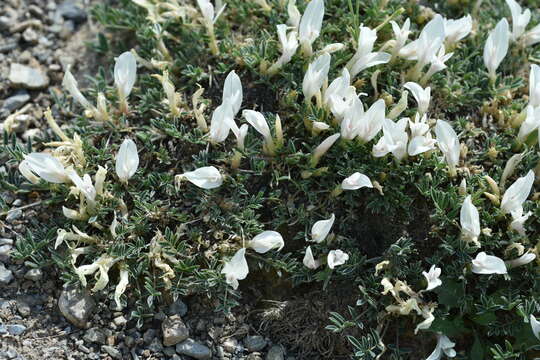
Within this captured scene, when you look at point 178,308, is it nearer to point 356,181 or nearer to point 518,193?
point 356,181

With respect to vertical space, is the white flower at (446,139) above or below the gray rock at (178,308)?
above

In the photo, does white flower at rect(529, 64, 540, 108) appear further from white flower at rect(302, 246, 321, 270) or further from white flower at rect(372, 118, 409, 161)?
white flower at rect(302, 246, 321, 270)

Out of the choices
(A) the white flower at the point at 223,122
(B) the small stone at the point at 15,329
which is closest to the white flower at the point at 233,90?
(A) the white flower at the point at 223,122

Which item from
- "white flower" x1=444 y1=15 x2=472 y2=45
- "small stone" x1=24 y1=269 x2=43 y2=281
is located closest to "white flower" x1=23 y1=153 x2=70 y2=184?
"small stone" x1=24 y1=269 x2=43 y2=281

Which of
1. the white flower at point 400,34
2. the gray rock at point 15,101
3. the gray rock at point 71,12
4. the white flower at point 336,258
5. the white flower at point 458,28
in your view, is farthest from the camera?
the gray rock at point 71,12

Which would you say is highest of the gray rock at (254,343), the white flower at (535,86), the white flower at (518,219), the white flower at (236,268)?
the white flower at (535,86)

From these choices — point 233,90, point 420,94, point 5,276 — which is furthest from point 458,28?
point 5,276

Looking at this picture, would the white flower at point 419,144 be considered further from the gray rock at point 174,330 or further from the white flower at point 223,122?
the gray rock at point 174,330
